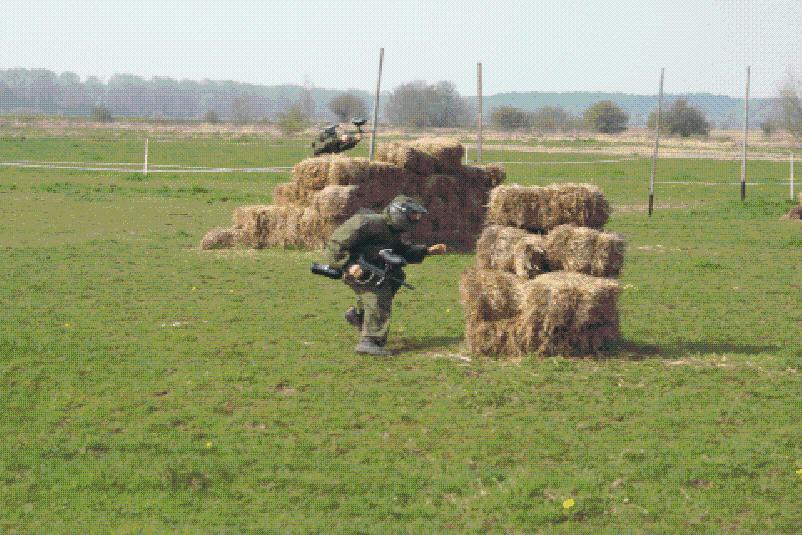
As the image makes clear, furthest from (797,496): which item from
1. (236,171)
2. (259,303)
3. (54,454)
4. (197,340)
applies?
(236,171)

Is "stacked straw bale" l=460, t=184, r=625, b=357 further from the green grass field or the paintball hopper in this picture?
the paintball hopper

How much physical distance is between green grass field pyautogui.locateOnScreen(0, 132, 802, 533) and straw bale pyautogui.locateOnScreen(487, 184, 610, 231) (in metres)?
1.52

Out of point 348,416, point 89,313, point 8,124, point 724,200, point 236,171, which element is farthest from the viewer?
point 8,124

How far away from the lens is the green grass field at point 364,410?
7.45 metres

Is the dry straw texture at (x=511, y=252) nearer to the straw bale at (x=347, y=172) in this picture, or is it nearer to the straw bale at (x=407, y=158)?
the straw bale at (x=347, y=172)

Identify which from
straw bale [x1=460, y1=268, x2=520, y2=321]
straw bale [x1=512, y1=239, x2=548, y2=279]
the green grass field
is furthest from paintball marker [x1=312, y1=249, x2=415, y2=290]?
straw bale [x1=512, y1=239, x2=548, y2=279]

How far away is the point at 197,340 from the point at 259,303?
2681 mm

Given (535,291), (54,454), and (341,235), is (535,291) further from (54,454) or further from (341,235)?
(54,454)

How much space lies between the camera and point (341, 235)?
1212cm

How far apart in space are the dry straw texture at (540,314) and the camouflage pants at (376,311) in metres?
0.89

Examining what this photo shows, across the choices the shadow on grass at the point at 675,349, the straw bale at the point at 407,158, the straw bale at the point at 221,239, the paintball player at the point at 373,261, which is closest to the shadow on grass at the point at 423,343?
the paintball player at the point at 373,261

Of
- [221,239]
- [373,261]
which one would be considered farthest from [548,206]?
[221,239]

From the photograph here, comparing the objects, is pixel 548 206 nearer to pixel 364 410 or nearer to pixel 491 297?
pixel 491 297

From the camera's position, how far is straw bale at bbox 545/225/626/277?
486 inches
